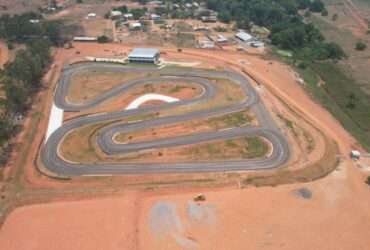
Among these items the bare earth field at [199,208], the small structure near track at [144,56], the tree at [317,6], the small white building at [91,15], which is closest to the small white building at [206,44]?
the small structure near track at [144,56]

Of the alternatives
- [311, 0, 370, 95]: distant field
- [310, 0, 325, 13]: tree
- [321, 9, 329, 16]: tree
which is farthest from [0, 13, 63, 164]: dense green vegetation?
[321, 9, 329, 16]: tree

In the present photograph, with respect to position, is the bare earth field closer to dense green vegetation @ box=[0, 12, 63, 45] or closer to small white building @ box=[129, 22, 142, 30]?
dense green vegetation @ box=[0, 12, 63, 45]

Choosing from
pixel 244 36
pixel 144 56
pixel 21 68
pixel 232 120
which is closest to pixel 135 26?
pixel 144 56

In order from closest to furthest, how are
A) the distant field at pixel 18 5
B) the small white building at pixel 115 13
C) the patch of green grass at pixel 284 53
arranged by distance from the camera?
the patch of green grass at pixel 284 53, the small white building at pixel 115 13, the distant field at pixel 18 5

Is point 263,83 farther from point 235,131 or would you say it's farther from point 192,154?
point 192,154

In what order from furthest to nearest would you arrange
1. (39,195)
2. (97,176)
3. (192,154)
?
(192,154)
(97,176)
(39,195)

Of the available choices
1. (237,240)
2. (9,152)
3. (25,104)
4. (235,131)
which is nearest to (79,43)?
(25,104)

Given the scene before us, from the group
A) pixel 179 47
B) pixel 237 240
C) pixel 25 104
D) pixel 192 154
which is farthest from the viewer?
pixel 179 47

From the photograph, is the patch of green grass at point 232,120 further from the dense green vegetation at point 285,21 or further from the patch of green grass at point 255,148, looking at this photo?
the dense green vegetation at point 285,21
